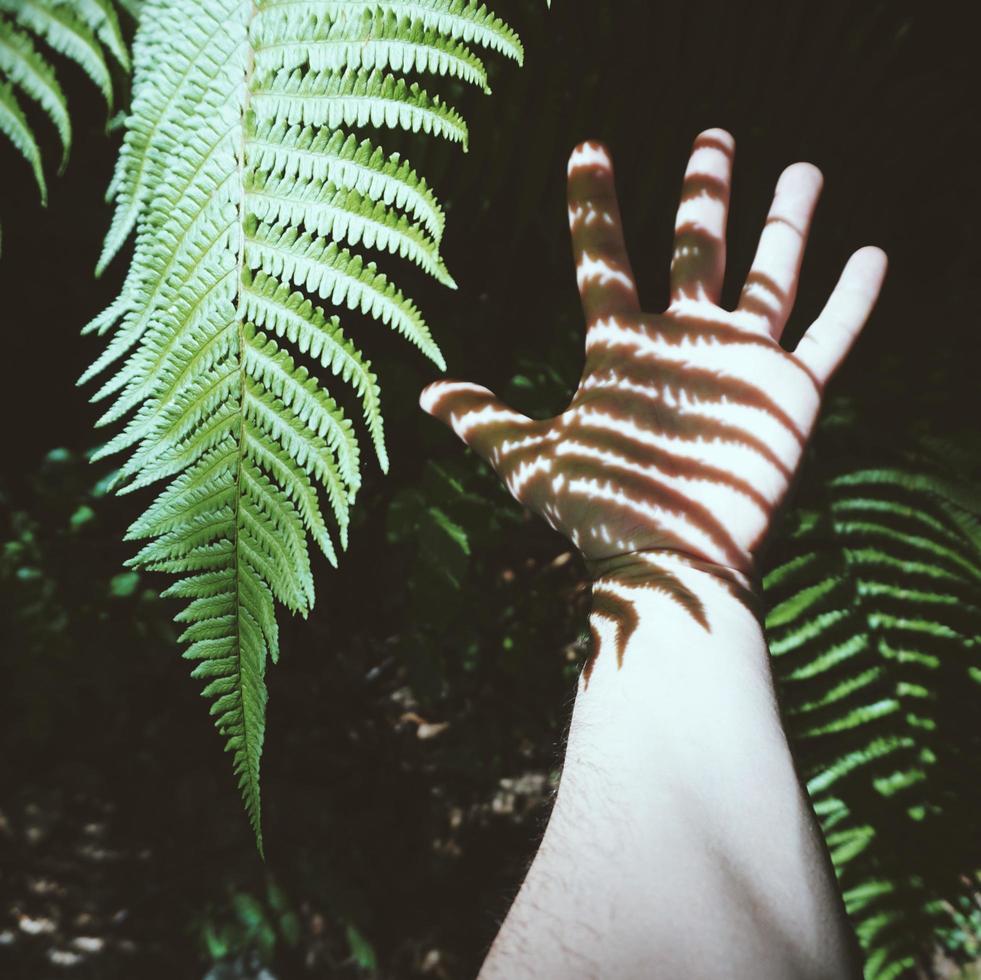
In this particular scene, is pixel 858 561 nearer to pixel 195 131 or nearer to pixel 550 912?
pixel 550 912

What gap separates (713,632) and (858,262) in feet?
2.29

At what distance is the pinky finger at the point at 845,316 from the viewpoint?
119 centimetres

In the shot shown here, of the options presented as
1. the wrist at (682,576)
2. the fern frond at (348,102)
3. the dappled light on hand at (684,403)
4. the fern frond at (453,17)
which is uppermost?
the fern frond at (453,17)

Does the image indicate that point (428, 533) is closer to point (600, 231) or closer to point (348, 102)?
point (600, 231)

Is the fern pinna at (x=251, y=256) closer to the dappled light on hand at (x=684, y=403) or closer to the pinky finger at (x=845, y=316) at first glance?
the dappled light on hand at (x=684, y=403)

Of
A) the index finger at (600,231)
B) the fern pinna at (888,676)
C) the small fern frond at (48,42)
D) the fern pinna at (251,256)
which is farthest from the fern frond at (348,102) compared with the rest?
the fern pinna at (888,676)

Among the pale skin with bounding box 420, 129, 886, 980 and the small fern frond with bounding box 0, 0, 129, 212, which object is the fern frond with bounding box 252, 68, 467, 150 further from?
the pale skin with bounding box 420, 129, 886, 980

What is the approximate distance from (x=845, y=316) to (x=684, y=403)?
34 centimetres

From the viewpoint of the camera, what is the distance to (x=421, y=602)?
5.08 ft

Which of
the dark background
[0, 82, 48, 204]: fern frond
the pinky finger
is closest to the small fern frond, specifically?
[0, 82, 48, 204]: fern frond

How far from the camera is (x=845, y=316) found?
120 centimetres

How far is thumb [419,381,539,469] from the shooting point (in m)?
1.20

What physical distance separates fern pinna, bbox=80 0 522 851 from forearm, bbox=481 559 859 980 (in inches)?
17.0

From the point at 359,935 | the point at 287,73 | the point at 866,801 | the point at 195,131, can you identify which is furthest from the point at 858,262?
the point at 359,935
